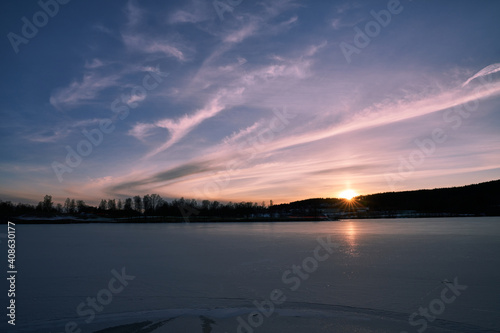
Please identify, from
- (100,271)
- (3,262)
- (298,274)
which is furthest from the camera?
(3,262)

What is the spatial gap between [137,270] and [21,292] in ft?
11.8

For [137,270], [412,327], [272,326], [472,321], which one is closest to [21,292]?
[137,270]

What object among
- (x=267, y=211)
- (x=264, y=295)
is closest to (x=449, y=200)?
(x=267, y=211)

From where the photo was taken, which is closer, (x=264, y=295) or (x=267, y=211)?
(x=264, y=295)

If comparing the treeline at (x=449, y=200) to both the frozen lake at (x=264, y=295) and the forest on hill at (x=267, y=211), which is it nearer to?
the forest on hill at (x=267, y=211)

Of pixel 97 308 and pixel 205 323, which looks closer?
pixel 205 323

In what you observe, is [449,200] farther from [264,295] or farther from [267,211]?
[264,295]

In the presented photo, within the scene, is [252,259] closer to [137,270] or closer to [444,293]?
[137,270]

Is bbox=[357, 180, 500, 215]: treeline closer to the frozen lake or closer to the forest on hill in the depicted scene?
the forest on hill

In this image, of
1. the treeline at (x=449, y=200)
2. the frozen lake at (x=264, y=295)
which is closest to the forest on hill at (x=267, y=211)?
the treeline at (x=449, y=200)

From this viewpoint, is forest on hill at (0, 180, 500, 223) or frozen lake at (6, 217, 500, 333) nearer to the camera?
frozen lake at (6, 217, 500, 333)

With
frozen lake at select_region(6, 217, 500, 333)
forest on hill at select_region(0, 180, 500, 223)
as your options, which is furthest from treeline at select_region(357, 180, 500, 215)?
frozen lake at select_region(6, 217, 500, 333)

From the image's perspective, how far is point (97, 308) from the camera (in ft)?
21.9

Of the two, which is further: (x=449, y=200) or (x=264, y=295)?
(x=449, y=200)
